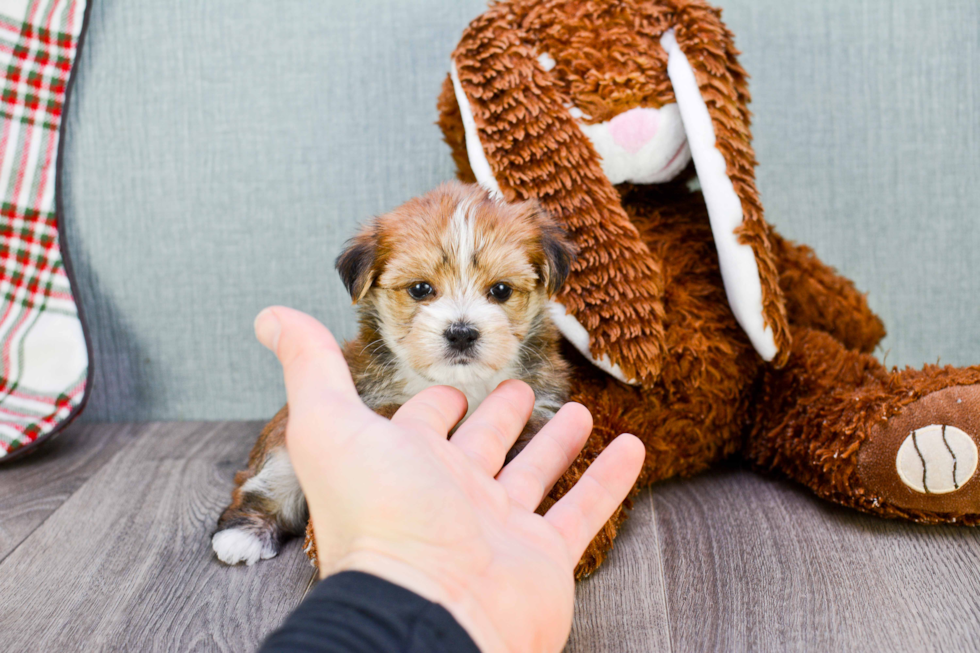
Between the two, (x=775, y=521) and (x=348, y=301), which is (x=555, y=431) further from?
(x=348, y=301)

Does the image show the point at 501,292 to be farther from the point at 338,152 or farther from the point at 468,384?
the point at 338,152

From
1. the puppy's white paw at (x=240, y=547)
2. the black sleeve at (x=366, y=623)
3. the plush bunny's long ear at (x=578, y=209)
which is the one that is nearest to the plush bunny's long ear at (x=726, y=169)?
the plush bunny's long ear at (x=578, y=209)

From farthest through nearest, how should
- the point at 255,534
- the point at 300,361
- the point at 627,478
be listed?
the point at 255,534 → the point at 627,478 → the point at 300,361

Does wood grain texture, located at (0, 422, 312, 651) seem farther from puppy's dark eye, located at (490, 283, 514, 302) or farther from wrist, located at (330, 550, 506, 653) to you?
puppy's dark eye, located at (490, 283, 514, 302)

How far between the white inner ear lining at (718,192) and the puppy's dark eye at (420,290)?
26.8 inches

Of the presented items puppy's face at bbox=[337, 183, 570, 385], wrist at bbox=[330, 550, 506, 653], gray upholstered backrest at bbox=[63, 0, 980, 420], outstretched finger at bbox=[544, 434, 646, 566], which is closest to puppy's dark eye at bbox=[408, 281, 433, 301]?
puppy's face at bbox=[337, 183, 570, 385]

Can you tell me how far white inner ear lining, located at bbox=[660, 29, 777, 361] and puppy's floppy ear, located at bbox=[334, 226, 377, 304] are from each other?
0.76m

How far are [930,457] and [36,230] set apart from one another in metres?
2.43

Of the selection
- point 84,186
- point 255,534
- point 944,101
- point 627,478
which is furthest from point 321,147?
point 944,101

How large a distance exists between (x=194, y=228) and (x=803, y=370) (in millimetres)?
1855

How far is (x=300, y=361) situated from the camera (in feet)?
3.52

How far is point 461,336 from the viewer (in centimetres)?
129

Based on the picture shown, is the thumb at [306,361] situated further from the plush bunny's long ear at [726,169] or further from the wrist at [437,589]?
the plush bunny's long ear at [726,169]

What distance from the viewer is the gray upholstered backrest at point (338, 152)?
2096 mm
